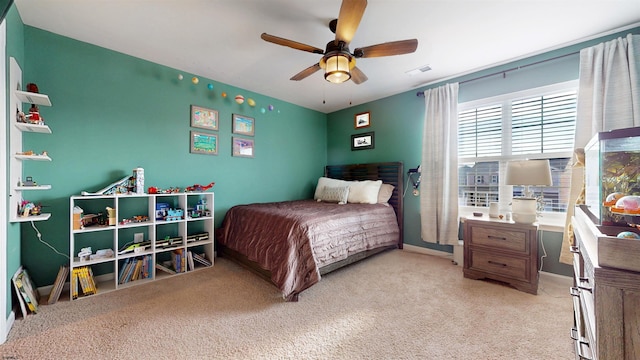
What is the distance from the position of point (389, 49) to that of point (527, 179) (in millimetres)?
1756

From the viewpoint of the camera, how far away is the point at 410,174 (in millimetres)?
3662

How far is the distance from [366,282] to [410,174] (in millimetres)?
1868

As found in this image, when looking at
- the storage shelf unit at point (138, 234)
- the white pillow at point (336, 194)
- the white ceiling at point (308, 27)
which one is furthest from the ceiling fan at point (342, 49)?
the storage shelf unit at point (138, 234)

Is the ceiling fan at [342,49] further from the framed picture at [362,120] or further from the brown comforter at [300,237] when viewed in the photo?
the framed picture at [362,120]

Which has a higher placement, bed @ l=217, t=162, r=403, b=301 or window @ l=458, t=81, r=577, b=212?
window @ l=458, t=81, r=577, b=212

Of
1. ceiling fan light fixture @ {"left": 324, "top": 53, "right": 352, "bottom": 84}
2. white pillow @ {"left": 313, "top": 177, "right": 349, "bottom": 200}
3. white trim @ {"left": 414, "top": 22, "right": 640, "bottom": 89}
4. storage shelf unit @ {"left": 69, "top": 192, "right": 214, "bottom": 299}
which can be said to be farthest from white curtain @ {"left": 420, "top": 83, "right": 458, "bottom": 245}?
storage shelf unit @ {"left": 69, "top": 192, "right": 214, "bottom": 299}

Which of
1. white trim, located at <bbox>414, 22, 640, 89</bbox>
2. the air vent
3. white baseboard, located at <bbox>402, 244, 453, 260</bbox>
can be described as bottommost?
white baseboard, located at <bbox>402, 244, 453, 260</bbox>

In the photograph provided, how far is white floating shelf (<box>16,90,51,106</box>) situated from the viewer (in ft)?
6.19

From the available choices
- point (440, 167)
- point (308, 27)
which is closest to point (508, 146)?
point (440, 167)

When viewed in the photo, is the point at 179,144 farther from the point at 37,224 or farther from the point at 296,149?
the point at 296,149

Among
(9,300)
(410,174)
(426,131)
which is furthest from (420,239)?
(9,300)

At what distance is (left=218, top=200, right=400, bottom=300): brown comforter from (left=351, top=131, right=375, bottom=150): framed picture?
1291mm

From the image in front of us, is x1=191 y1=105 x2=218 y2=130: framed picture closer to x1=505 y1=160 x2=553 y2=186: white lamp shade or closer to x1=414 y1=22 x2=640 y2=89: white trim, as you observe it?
x1=414 y1=22 x2=640 y2=89: white trim

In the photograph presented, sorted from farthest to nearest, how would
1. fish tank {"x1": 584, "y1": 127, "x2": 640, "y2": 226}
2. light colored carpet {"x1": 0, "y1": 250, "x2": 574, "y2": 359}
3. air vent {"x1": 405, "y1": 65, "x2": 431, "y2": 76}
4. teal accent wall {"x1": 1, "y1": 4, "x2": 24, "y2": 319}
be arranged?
air vent {"x1": 405, "y1": 65, "x2": 431, "y2": 76}, teal accent wall {"x1": 1, "y1": 4, "x2": 24, "y2": 319}, light colored carpet {"x1": 0, "y1": 250, "x2": 574, "y2": 359}, fish tank {"x1": 584, "y1": 127, "x2": 640, "y2": 226}
